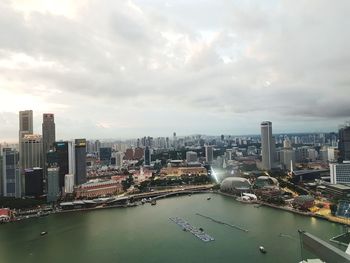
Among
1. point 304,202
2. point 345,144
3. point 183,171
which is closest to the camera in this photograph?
point 304,202

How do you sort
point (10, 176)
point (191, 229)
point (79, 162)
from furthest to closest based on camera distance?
point (79, 162), point (10, 176), point (191, 229)

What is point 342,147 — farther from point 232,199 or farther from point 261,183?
point 232,199

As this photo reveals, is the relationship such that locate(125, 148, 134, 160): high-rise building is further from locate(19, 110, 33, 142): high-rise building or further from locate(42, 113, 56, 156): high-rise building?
locate(42, 113, 56, 156): high-rise building

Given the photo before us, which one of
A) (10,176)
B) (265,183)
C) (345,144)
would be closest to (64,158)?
(10,176)

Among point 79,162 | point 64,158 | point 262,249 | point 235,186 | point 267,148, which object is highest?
point 267,148

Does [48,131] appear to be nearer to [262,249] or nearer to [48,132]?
[48,132]

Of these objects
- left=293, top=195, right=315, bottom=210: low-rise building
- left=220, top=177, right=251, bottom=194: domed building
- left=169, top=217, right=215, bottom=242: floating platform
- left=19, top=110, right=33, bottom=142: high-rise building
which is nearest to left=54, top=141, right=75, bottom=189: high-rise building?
left=19, top=110, right=33, bottom=142: high-rise building

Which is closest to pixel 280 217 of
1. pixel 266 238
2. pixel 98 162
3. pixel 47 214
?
pixel 266 238

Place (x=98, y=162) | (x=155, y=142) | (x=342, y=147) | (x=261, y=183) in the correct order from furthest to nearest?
(x=155, y=142)
(x=98, y=162)
(x=342, y=147)
(x=261, y=183)
